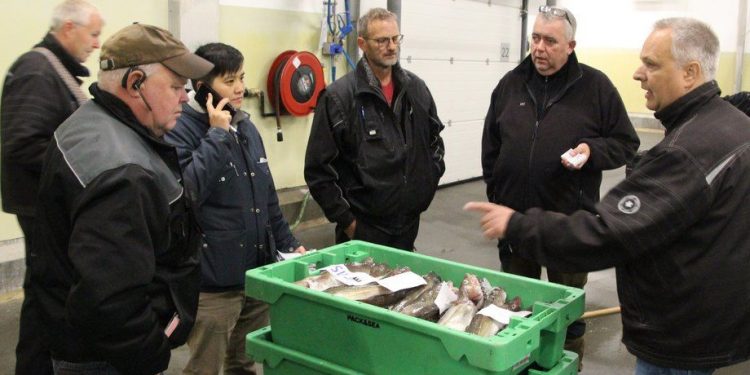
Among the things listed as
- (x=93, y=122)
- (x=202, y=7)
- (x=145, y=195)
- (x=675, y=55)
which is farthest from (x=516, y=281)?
(x=202, y=7)

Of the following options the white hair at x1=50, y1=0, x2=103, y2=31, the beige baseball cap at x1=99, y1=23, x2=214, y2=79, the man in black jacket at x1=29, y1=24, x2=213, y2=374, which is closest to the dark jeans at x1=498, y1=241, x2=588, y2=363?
the man in black jacket at x1=29, y1=24, x2=213, y2=374

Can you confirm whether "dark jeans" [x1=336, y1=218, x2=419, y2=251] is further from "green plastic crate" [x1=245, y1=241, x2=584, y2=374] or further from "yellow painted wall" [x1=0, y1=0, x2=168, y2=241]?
"yellow painted wall" [x1=0, y1=0, x2=168, y2=241]

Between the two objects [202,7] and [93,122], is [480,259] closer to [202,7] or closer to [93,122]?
[202,7]

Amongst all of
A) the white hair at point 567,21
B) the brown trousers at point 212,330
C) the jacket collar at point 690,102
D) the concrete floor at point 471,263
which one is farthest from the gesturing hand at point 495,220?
the concrete floor at point 471,263

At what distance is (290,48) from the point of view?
18.7 ft

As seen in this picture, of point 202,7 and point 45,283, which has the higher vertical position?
point 202,7

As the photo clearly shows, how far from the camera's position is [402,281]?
1.90 metres

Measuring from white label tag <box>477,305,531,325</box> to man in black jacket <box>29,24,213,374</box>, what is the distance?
0.77m

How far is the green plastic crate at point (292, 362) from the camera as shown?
69.0 inches

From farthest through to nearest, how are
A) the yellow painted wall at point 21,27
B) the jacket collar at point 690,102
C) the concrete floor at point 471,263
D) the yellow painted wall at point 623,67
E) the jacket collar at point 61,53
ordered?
the yellow painted wall at point 623,67, the yellow painted wall at point 21,27, the concrete floor at point 471,263, the jacket collar at point 61,53, the jacket collar at point 690,102

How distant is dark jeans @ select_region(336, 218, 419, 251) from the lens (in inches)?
120

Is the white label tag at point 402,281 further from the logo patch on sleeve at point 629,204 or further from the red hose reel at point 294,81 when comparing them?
the red hose reel at point 294,81

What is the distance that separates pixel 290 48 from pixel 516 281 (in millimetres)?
4188

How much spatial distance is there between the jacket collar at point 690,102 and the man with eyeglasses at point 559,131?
999mm
